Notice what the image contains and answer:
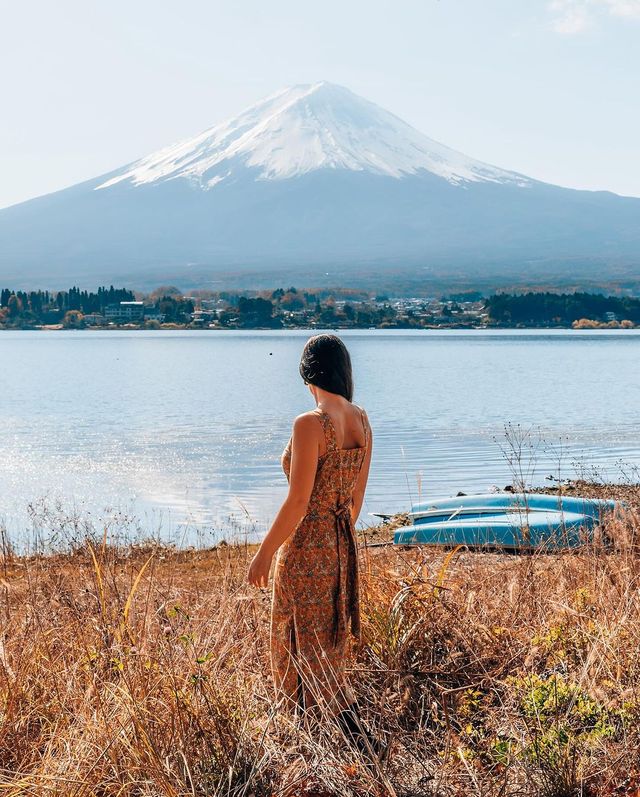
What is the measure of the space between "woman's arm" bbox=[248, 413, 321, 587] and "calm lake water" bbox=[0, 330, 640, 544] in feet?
20.7

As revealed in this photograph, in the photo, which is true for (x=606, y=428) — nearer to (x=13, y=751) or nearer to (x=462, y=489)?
(x=462, y=489)

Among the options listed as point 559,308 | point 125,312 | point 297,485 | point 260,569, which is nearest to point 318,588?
point 260,569

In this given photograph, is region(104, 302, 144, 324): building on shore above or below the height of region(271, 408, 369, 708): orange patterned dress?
above

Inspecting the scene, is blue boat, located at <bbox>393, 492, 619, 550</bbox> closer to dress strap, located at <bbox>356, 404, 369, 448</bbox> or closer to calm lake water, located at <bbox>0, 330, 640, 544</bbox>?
calm lake water, located at <bbox>0, 330, 640, 544</bbox>

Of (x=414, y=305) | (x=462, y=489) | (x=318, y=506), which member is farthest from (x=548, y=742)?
(x=414, y=305)

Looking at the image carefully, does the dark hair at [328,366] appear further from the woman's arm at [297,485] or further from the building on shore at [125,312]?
the building on shore at [125,312]

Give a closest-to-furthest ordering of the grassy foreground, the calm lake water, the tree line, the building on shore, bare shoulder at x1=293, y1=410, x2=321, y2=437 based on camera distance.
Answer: the grassy foreground < bare shoulder at x1=293, y1=410, x2=321, y2=437 < the calm lake water < the tree line < the building on shore

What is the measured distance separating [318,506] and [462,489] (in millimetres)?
15784

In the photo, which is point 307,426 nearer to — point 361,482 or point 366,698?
point 361,482

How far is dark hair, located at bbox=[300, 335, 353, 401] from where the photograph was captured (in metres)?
5.01

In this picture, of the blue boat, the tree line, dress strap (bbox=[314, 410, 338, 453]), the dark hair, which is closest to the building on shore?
the tree line

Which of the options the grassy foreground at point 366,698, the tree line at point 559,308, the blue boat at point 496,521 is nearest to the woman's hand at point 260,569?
the grassy foreground at point 366,698

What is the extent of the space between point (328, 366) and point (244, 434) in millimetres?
29166

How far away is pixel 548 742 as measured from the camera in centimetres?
441
